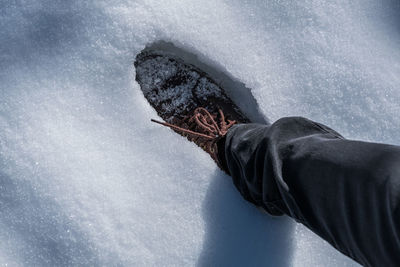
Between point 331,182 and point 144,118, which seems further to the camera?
point 144,118

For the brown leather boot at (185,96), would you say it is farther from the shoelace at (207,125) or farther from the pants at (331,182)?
the pants at (331,182)

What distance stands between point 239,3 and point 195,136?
0.37m

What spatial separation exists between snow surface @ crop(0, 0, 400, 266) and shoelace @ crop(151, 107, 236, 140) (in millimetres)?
36

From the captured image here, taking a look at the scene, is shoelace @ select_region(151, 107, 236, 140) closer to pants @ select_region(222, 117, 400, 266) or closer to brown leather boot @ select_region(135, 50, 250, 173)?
brown leather boot @ select_region(135, 50, 250, 173)

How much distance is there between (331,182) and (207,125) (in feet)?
1.40

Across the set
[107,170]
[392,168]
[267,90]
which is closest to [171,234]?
[107,170]

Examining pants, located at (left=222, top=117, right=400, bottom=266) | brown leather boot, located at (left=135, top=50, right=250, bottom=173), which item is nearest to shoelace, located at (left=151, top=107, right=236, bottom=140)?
brown leather boot, located at (left=135, top=50, right=250, bottom=173)

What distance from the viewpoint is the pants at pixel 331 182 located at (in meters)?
0.48

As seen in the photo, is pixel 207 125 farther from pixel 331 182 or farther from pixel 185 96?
pixel 331 182

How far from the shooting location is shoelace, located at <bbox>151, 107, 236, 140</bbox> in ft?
2.95

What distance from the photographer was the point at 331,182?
22.0 inches

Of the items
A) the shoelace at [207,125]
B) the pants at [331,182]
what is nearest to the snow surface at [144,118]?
the shoelace at [207,125]

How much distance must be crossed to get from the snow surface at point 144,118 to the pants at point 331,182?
0.18 metres

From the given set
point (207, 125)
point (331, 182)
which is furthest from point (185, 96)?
point (331, 182)
